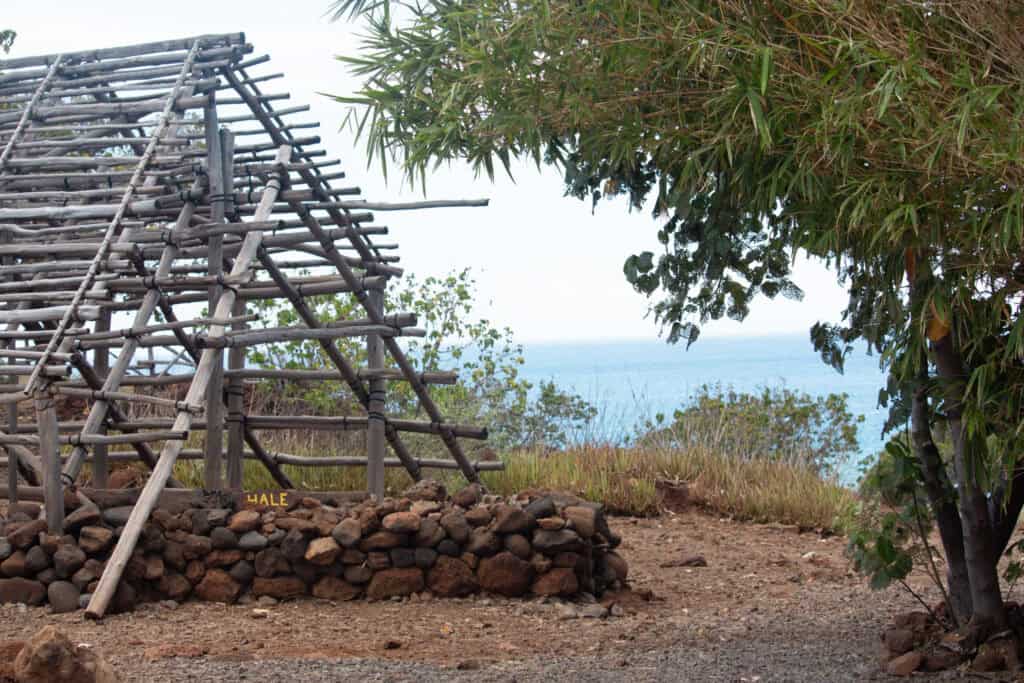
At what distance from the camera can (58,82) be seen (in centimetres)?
750

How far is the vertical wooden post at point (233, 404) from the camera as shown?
6.95 metres

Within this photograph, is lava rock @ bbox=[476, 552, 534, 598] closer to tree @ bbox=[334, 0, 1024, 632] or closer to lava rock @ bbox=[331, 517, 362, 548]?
lava rock @ bbox=[331, 517, 362, 548]

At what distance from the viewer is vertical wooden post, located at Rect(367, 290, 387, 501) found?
7.51 metres

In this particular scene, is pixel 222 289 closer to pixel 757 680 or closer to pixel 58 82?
pixel 58 82

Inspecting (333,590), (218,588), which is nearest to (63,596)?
(218,588)

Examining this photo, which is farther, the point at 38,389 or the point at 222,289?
the point at 222,289

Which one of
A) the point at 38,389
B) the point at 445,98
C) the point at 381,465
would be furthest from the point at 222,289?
the point at 445,98

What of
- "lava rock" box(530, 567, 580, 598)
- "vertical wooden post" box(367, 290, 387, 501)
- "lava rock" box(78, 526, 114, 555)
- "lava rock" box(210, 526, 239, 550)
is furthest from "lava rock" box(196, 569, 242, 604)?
"lava rock" box(530, 567, 580, 598)

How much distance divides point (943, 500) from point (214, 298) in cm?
386

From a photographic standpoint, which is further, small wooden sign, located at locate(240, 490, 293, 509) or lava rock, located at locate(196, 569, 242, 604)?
small wooden sign, located at locate(240, 490, 293, 509)

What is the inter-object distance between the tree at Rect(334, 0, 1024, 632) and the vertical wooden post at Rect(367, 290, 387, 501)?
2.81 metres

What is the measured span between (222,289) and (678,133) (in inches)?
124

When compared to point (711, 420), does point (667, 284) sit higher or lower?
higher

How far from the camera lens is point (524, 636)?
18.2ft
